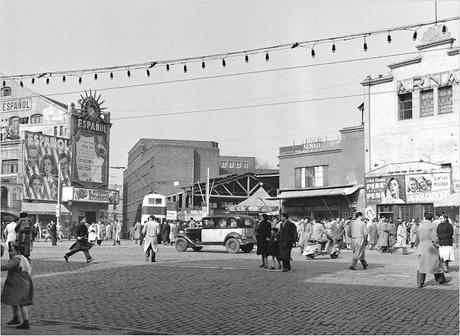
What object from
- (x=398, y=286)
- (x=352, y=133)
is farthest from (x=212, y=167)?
(x=398, y=286)

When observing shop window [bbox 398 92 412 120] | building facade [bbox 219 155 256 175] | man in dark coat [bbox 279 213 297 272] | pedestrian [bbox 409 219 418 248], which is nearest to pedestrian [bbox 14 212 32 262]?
man in dark coat [bbox 279 213 297 272]

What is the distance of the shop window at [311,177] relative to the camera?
4403 cm

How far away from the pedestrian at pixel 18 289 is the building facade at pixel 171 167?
73.5 metres

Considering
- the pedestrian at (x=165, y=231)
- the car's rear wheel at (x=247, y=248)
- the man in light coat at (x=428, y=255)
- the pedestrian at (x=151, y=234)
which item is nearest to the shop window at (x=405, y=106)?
the car's rear wheel at (x=247, y=248)

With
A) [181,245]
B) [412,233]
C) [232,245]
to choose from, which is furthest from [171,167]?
[232,245]

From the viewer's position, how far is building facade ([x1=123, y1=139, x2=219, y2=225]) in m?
89.8

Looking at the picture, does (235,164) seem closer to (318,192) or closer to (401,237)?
(318,192)

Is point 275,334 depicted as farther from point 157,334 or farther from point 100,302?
point 100,302

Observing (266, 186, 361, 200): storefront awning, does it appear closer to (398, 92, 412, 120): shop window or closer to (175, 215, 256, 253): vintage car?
(398, 92, 412, 120): shop window

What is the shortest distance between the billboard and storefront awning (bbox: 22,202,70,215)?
31648 mm

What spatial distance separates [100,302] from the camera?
461 inches

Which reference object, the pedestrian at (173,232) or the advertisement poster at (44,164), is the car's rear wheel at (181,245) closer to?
the pedestrian at (173,232)

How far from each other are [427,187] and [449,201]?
317 cm

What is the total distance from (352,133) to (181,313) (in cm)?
3357
